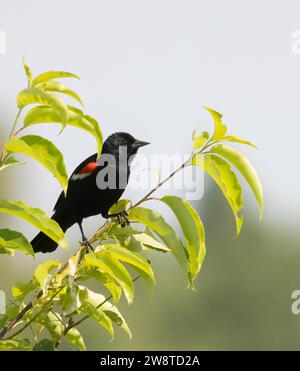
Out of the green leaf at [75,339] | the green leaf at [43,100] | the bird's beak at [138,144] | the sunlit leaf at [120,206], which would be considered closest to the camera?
the green leaf at [43,100]

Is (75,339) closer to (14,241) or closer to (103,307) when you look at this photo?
(103,307)

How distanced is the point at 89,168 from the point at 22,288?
2190mm

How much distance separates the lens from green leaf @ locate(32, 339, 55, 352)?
2824 mm

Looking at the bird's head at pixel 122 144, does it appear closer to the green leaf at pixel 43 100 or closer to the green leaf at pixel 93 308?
the green leaf at pixel 93 308

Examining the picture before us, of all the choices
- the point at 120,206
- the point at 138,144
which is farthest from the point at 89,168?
the point at 120,206

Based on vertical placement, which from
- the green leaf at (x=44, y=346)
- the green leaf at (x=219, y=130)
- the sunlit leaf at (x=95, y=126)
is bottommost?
the green leaf at (x=44, y=346)

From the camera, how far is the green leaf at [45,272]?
278 cm

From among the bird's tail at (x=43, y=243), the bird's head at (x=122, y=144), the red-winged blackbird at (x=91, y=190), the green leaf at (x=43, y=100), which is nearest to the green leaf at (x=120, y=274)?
the green leaf at (x=43, y=100)

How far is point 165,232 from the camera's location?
9.72ft

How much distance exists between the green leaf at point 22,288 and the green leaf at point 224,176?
0.64 m

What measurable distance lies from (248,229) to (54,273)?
5910 cm

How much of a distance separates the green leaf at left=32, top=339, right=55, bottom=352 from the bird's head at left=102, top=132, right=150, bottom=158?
292 centimetres

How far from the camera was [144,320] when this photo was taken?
53.7m
